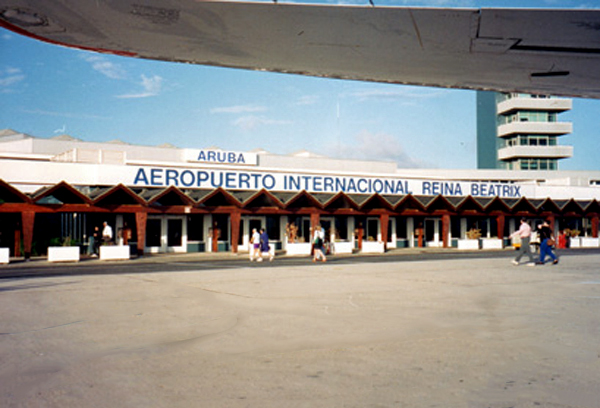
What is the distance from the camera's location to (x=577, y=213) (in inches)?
1810

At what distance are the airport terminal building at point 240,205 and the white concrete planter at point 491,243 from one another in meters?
0.09

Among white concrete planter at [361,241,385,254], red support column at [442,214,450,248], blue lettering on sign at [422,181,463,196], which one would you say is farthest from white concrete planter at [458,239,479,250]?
white concrete planter at [361,241,385,254]

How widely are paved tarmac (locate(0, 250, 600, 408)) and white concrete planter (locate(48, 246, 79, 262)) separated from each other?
13.1 meters

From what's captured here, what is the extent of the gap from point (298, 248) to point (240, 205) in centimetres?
441

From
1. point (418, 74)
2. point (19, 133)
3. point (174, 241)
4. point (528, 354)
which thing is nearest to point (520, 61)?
point (418, 74)

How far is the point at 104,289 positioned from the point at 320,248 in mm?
13493

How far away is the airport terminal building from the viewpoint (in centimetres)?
3058

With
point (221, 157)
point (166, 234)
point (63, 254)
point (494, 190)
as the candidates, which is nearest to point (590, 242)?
point (494, 190)

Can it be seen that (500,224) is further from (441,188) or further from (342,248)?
(342,248)

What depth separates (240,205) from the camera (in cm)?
3331

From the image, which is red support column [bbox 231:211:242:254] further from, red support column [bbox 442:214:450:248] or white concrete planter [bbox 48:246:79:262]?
red support column [bbox 442:214:450:248]

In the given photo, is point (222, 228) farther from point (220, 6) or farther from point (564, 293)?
point (220, 6)

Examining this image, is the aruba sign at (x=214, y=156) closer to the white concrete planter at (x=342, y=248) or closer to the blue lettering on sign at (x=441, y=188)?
the white concrete planter at (x=342, y=248)

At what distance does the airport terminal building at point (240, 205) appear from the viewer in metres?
30.6
